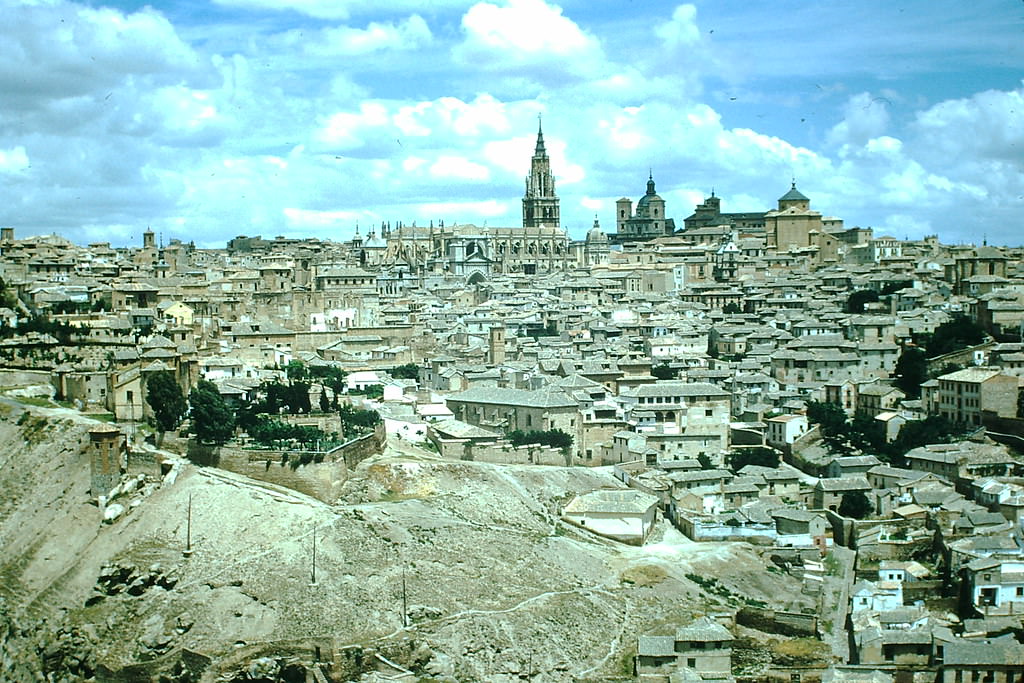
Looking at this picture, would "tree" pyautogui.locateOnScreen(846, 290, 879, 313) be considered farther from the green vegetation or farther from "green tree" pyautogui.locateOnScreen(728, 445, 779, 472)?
"green tree" pyautogui.locateOnScreen(728, 445, 779, 472)

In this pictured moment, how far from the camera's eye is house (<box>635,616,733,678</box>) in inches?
1185

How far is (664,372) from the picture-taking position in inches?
2067

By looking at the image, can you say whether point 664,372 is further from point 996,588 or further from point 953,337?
point 996,588

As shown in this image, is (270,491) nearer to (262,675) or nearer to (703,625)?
(262,675)

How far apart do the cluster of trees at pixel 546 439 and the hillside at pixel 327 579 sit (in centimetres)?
469

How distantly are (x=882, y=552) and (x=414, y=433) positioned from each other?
14796 mm

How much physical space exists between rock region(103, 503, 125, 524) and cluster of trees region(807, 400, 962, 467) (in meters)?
24.6

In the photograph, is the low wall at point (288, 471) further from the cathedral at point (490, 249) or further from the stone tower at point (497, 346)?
the cathedral at point (490, 249)

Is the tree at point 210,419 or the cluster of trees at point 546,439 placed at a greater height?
the tree at point 210,419

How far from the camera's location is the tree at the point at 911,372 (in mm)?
50781

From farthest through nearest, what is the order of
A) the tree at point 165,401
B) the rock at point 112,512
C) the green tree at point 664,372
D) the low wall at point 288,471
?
the green tree at point 664,372 < the tree at point 165,401 < the low wall at point 288,471 < the rock at point 112,512

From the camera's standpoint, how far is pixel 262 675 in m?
28.7

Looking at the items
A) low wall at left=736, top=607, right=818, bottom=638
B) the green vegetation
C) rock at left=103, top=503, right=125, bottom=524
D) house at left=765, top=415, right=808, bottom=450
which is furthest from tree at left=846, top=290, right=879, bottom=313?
rock at left=103, top=503, right=125, bottom=524

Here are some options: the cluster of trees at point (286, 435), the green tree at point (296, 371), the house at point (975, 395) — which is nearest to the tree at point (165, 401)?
the cluster of trees at point (286, 435)
